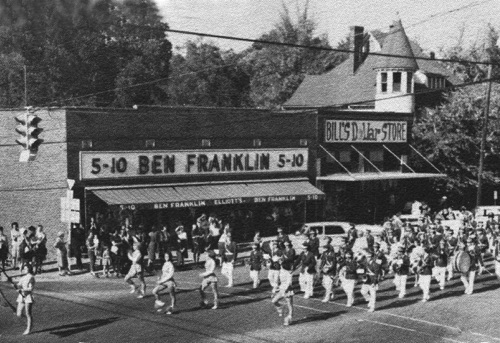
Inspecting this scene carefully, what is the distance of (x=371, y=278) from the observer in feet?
68.4

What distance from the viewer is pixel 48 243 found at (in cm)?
3055

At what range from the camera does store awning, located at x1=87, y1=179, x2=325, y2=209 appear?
30922mm

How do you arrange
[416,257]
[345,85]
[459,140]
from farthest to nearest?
[345,85], [459,140], [416,257]

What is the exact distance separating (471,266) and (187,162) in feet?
49.7

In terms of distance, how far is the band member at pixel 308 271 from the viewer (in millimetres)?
22234

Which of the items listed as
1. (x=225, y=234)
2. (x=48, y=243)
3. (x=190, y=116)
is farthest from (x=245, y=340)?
(x=190, y=116)

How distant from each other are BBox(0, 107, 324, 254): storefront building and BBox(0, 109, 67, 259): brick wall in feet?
0.14

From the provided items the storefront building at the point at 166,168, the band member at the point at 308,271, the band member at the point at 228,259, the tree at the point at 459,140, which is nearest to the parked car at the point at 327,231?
the band member at the point at 228,259

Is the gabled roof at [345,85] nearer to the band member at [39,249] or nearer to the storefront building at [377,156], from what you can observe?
the storefront building at [377,156]

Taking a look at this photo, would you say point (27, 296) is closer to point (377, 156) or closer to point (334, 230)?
point (334, 230)

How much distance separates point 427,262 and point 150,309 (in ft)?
27.5

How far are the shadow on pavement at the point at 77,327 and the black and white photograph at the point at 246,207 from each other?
110 mm

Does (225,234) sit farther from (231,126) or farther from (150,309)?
(231,126)

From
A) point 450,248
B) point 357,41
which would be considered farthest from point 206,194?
point 357,41
